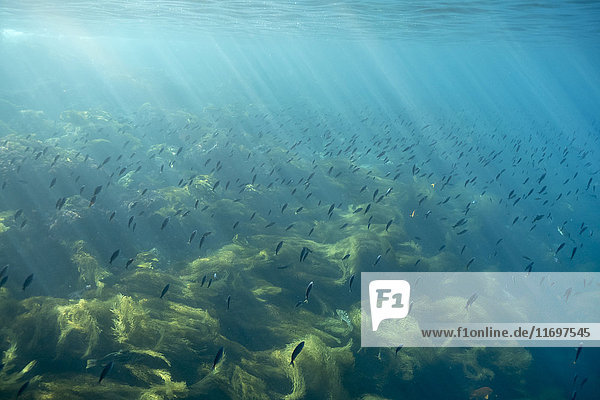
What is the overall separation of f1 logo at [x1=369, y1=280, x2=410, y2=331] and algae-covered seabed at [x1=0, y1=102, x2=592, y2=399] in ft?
1.71

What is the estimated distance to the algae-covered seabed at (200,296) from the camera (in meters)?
4.99

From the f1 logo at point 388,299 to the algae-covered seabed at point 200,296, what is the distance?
1.71 ft

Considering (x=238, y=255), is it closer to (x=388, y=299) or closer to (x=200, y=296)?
(x=200, y=296)

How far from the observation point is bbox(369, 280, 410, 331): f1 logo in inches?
287

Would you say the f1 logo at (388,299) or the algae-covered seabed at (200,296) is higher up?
the algae-covered seabed at (200,296)

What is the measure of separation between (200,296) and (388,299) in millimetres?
4712

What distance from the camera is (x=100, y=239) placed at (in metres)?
9.28

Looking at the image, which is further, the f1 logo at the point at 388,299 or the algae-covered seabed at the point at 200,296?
the f1 logo at the point at 388,299

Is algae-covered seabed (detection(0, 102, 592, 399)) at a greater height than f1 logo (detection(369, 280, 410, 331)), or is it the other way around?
algae-covered seabed (detection(0, 102, 592, 399))

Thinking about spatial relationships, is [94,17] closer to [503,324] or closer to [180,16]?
[180,16]

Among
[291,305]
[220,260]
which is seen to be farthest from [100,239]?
[291,305]

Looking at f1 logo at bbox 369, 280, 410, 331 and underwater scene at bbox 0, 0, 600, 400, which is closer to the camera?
underwater scene at bbox 0, 0, 600, 400

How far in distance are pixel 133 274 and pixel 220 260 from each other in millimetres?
1996

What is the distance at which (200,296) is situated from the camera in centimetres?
711
